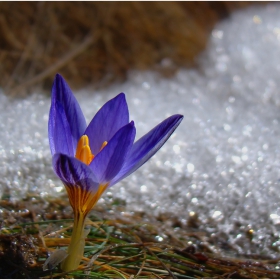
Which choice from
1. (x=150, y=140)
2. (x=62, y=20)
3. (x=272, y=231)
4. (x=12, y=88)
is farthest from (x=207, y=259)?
(x=62, y=20)

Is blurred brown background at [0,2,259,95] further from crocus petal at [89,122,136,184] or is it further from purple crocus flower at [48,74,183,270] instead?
crocus petal at [89,122,136,184]

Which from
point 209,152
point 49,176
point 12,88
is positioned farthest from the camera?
point 12,88

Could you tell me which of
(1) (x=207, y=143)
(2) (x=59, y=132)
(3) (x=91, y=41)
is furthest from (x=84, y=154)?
(3) (x=91, y=41)

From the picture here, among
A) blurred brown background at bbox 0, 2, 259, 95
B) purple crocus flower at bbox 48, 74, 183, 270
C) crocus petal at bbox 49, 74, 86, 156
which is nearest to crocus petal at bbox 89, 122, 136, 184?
purple crocus flower at bbox 48, 74, 183, 270

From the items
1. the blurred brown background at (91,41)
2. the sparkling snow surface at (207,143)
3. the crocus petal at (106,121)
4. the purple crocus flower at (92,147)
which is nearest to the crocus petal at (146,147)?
the purple crocus flower at (92,147)

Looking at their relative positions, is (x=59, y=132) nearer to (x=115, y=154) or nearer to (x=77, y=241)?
(x=115, y=154)

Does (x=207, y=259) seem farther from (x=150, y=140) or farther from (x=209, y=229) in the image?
(x=150, y=140)
